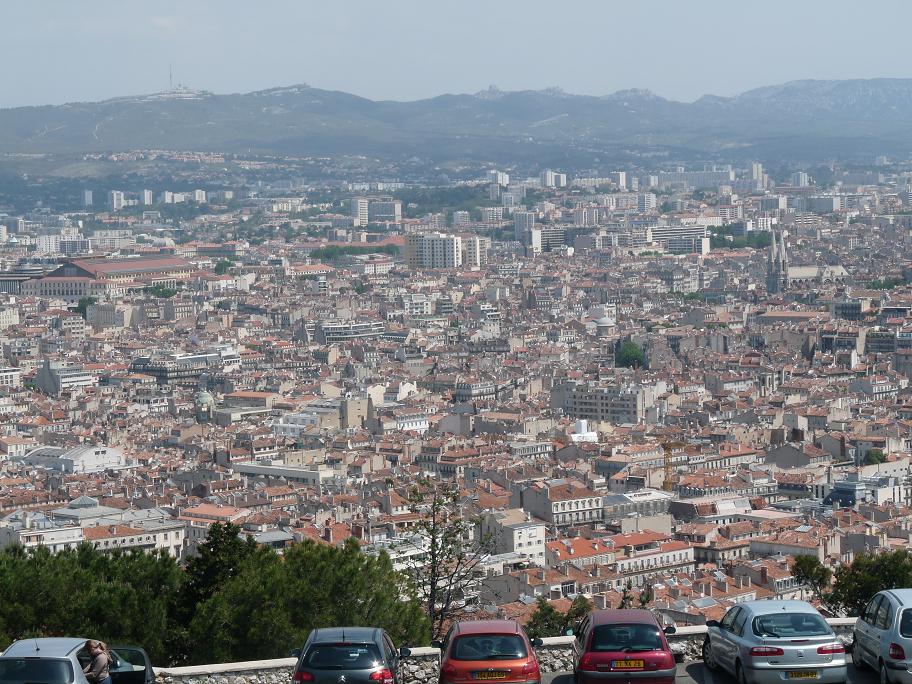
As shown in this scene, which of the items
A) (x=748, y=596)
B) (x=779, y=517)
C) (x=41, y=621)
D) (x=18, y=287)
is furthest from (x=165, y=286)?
(x=41, y=621)

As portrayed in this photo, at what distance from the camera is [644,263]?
105625 millimetres

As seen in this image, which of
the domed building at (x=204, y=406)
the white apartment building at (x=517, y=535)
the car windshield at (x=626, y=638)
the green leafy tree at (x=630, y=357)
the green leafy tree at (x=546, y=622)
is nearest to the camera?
the car windshield at (x=626, y=638)

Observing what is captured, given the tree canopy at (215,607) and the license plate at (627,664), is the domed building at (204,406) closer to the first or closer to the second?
the tree canopy at (215,607)

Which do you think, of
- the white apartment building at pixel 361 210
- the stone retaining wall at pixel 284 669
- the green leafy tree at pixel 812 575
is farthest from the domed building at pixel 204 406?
the white apartment building at pixel 361 210

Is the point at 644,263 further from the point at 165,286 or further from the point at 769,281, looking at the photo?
the point at 165,286

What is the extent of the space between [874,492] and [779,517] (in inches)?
119

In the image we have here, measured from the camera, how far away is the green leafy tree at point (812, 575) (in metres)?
22.5

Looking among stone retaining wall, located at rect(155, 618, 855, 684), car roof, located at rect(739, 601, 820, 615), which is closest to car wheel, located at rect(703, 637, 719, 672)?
stone retaining wall, located at rect(155, 618, 855, 684)

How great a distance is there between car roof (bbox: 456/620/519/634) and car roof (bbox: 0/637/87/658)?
1.77m

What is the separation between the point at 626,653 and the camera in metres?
9.68

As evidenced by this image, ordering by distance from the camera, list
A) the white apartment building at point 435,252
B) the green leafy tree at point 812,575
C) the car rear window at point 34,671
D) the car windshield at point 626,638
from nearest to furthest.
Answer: the car rear window at point 34,671
the car windshield at point 626,638
the green leafy tree at point 812,575
the white apartment building at point 435,252

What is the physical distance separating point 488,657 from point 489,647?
0.07 m

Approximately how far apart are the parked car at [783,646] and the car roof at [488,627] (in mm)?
1119

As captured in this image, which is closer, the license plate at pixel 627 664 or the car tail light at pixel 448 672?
the car tail light at pixel 448 672
